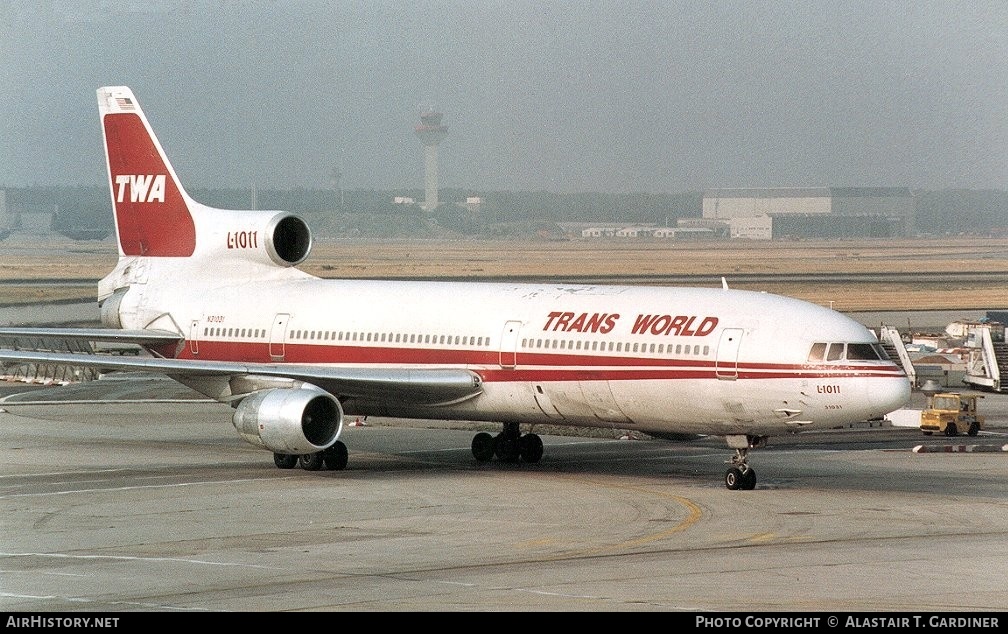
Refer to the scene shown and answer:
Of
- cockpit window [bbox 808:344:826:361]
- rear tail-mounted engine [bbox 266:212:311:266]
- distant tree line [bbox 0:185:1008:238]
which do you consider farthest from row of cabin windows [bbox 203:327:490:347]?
distant tree line [bbox 0:185:1008:238]

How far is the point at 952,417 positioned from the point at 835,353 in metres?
14.2

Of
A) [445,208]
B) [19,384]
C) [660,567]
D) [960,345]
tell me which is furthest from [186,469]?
[445,208]

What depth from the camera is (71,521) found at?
80.6ft

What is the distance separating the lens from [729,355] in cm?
2797

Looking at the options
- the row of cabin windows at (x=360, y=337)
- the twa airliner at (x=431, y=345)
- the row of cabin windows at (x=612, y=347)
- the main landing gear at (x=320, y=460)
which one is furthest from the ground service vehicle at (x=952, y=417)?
the main landing gear at (x=320, y=460)

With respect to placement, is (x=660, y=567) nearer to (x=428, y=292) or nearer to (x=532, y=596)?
(x=532, y=596)

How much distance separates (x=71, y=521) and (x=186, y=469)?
7.48 meters

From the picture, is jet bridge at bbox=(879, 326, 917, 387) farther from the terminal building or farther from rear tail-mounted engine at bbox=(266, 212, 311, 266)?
the terminal building

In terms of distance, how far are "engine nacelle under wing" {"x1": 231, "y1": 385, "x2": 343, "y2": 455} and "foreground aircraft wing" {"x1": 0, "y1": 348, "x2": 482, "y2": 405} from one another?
49 centimetres

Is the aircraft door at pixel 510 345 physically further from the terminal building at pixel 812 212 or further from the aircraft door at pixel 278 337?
the terminal building at pixel 812 212

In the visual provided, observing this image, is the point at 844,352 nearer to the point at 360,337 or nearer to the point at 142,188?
the point at 360,337

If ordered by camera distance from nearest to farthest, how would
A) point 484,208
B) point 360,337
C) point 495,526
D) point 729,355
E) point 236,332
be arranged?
point 495,526 → point 729,355 → point 360,337 → point 236,332 → point 484,208

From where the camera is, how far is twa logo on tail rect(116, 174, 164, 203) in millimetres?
38812

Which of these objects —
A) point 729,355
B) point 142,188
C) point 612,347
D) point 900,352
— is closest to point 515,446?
point 612,347
